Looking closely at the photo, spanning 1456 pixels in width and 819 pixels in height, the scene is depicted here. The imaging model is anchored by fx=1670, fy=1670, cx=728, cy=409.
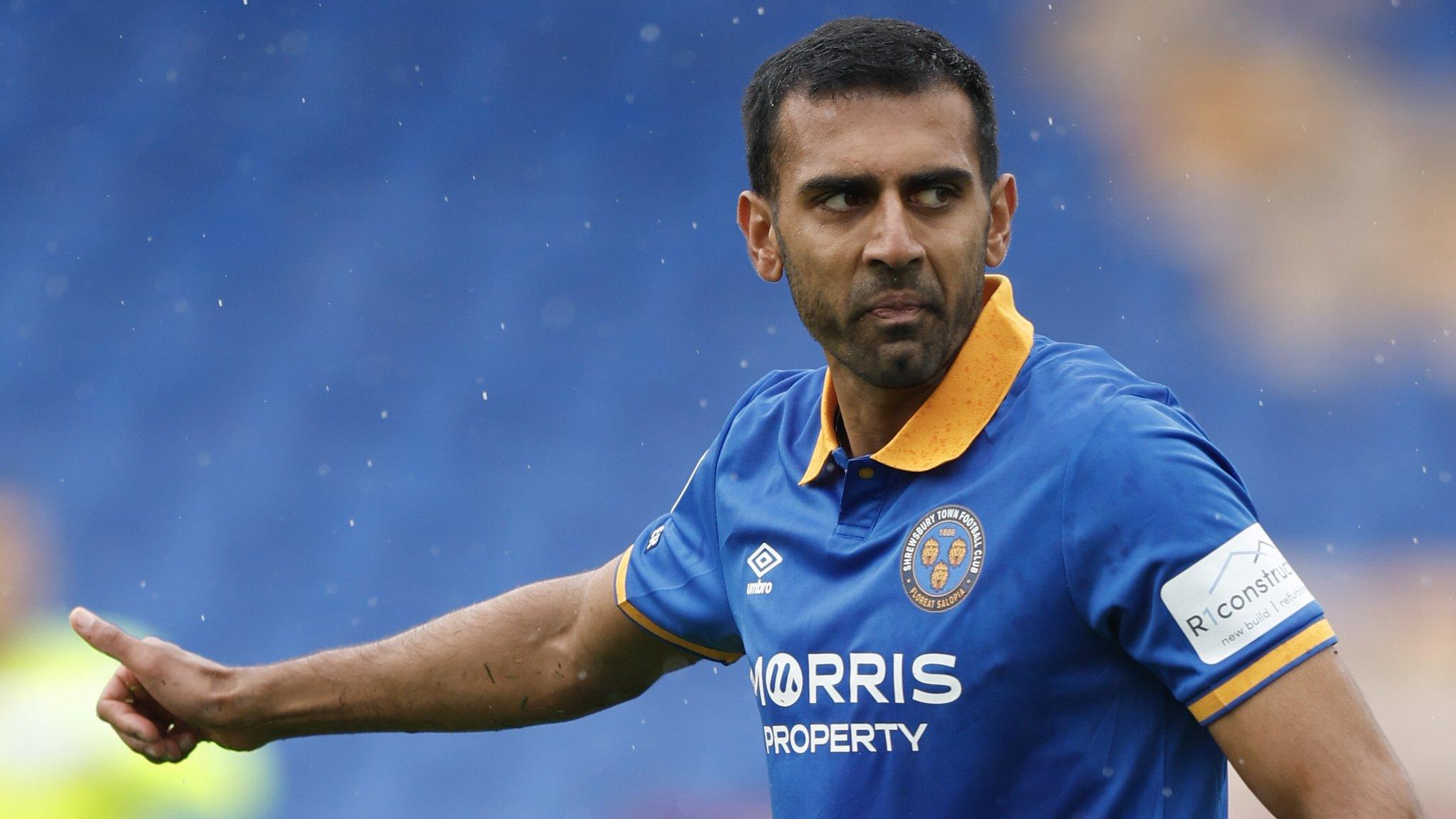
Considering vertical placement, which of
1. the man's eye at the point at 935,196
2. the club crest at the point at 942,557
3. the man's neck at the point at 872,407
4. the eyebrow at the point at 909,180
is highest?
the eyebrow at the point at 909,180

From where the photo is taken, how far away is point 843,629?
1.98 m

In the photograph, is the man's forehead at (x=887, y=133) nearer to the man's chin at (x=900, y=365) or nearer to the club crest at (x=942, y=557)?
the man's chin at (x=900, y=365)

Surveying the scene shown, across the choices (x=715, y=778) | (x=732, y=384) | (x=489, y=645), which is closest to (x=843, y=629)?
(x=489, y=645)

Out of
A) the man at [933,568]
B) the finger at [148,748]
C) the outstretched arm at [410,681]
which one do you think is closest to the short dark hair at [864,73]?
the man at [933,568]

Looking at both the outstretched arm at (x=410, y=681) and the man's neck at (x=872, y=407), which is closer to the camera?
the man's neck at (x=872, y=407)

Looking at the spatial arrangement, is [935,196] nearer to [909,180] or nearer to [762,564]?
[909,180]

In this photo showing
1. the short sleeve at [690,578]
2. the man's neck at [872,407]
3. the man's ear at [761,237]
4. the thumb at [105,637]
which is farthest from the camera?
the thumb at [105,637]

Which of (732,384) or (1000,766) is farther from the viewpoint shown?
(732,384)

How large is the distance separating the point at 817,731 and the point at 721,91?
4.13 m

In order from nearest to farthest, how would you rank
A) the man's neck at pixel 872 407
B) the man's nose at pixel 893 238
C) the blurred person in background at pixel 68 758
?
the man's nose at pixel 893 238, the man's neck at pixel 872 407, the blurred person in background at pixel 68 758

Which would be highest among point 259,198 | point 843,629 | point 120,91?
point 120,91

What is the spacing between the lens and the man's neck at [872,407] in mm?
2137

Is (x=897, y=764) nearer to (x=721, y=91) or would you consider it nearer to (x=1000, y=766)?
(x=1000, y=766)

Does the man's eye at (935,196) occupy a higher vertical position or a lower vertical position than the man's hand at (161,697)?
higher
